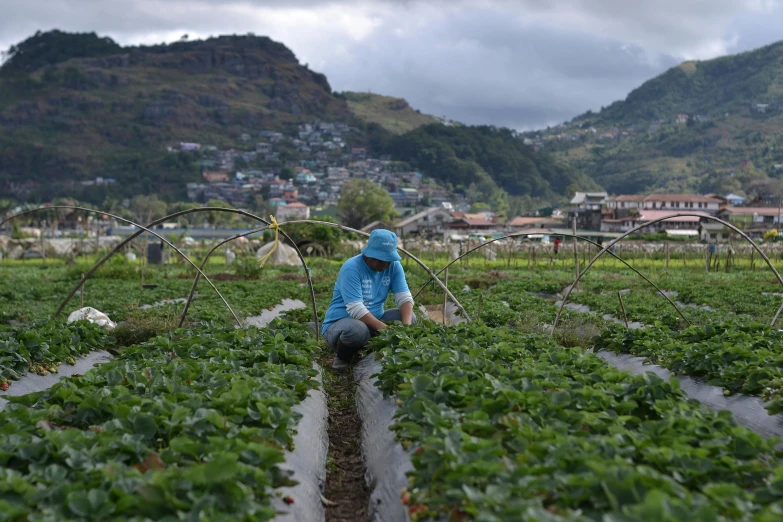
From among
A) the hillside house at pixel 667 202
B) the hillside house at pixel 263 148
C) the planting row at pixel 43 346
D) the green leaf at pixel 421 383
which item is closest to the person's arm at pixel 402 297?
the green leaf at pixel 421 383

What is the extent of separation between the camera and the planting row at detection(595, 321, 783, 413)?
6027 millimetres

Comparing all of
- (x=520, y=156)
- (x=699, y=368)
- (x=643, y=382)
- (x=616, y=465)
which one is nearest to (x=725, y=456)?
(x=616, y=465)

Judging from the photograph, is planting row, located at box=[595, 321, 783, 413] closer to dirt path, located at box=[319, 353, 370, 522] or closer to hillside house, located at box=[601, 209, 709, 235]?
dirt path, located at box=[319, 353, 370, 522]

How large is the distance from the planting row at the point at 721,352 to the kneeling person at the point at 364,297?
100 inches

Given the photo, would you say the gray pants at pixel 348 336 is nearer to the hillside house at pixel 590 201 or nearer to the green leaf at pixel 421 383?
the green leaf at pixel 421 383

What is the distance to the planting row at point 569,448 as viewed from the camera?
340 centimetres

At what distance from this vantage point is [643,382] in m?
5.39

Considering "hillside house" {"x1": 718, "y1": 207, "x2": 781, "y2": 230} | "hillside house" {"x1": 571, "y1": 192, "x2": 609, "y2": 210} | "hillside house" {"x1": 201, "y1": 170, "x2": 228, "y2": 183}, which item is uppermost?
"hillside house" {"x1": 201, "y1": 170, "x2": 228, "y2": 183}

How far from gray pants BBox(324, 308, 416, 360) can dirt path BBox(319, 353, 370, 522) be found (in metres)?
0.33

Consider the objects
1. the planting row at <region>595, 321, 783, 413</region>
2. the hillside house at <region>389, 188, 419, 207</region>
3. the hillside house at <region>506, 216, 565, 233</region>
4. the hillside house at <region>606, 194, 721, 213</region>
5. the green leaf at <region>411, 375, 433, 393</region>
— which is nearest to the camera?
the green leaf at <region>411, 375, 433, 393</region>

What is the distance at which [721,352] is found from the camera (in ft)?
21.7

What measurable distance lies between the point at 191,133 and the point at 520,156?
75118 millimetres

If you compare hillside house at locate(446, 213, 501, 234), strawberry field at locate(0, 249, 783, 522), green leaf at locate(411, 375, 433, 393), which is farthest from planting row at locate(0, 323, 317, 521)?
hillside house at locate(446, 213, 501, 234)

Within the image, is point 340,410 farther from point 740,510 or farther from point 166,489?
point 740,510
